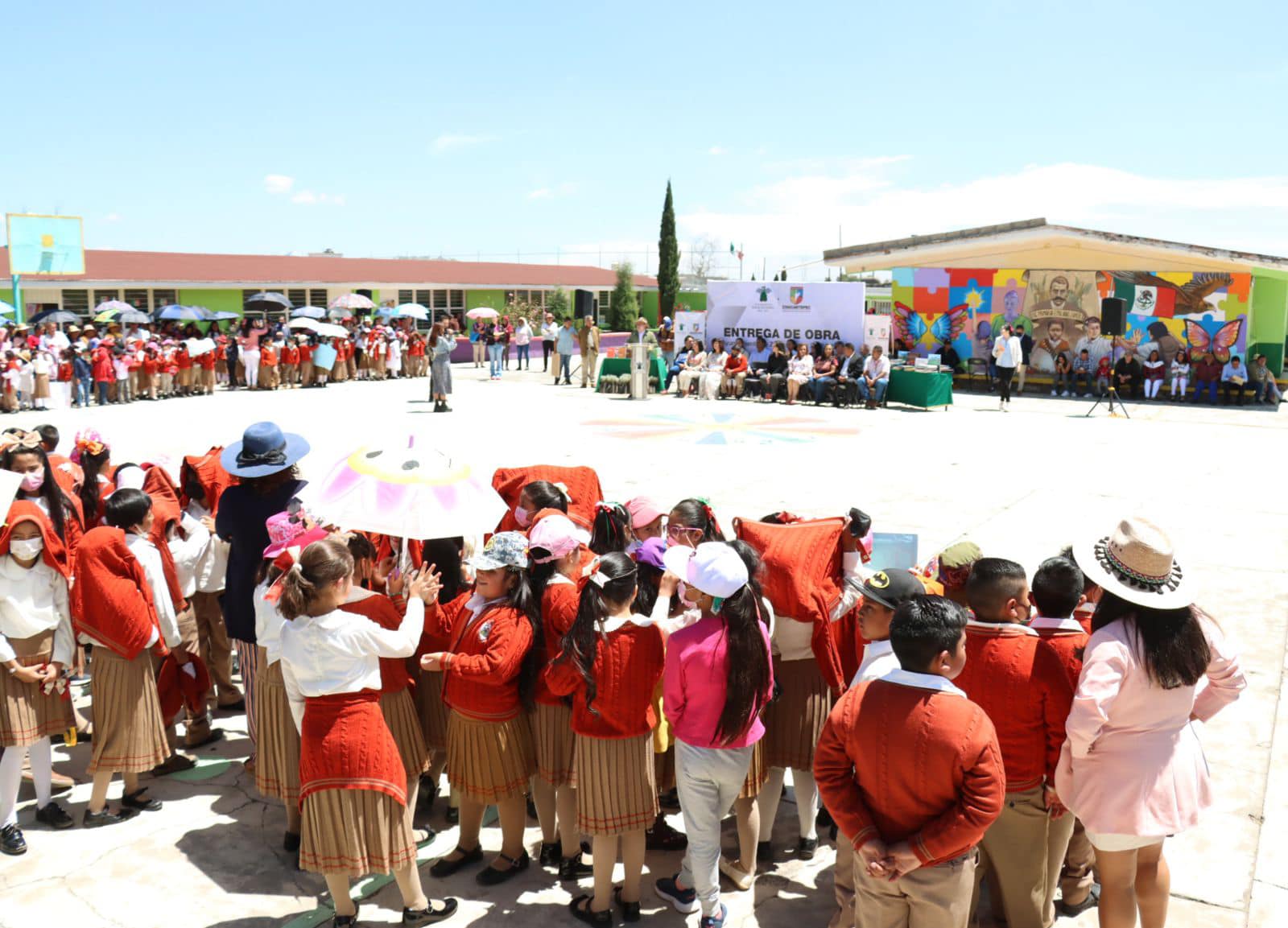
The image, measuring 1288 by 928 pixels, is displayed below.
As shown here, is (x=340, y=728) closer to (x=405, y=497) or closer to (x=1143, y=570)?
(x=405, y=497)

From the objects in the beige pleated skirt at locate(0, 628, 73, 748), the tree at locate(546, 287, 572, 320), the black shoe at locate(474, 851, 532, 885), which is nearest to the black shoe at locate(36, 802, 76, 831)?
the beige pleated skirt at locate(0, 628, 73, 748)

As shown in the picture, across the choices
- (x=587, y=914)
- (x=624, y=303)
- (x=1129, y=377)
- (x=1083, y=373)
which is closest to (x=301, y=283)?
(x=624, y=303)

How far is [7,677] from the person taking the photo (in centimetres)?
434

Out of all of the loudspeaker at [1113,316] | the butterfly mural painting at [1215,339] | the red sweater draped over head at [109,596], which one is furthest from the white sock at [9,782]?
the butterfly mural painting at [1215,339]

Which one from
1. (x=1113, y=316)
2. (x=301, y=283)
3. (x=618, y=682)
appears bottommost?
(x=618, y=682)

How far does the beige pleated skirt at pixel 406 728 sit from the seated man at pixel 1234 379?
21982 millimetres

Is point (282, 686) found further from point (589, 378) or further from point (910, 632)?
point (589, 378)

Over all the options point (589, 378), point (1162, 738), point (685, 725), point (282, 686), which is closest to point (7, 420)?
point (589, 378)

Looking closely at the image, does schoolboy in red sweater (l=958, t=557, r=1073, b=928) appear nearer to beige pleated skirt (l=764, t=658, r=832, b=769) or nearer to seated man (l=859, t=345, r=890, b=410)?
beige pleated skirt (l=764, t=658, r=832, b=769)

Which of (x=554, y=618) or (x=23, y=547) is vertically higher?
(x=23, y=547)

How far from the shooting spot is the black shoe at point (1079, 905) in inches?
156

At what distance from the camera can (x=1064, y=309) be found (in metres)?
23.6

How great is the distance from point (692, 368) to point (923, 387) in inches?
202

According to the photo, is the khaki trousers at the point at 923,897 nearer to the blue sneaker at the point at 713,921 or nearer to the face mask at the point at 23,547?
the blue sneaker at the point at 713,921
